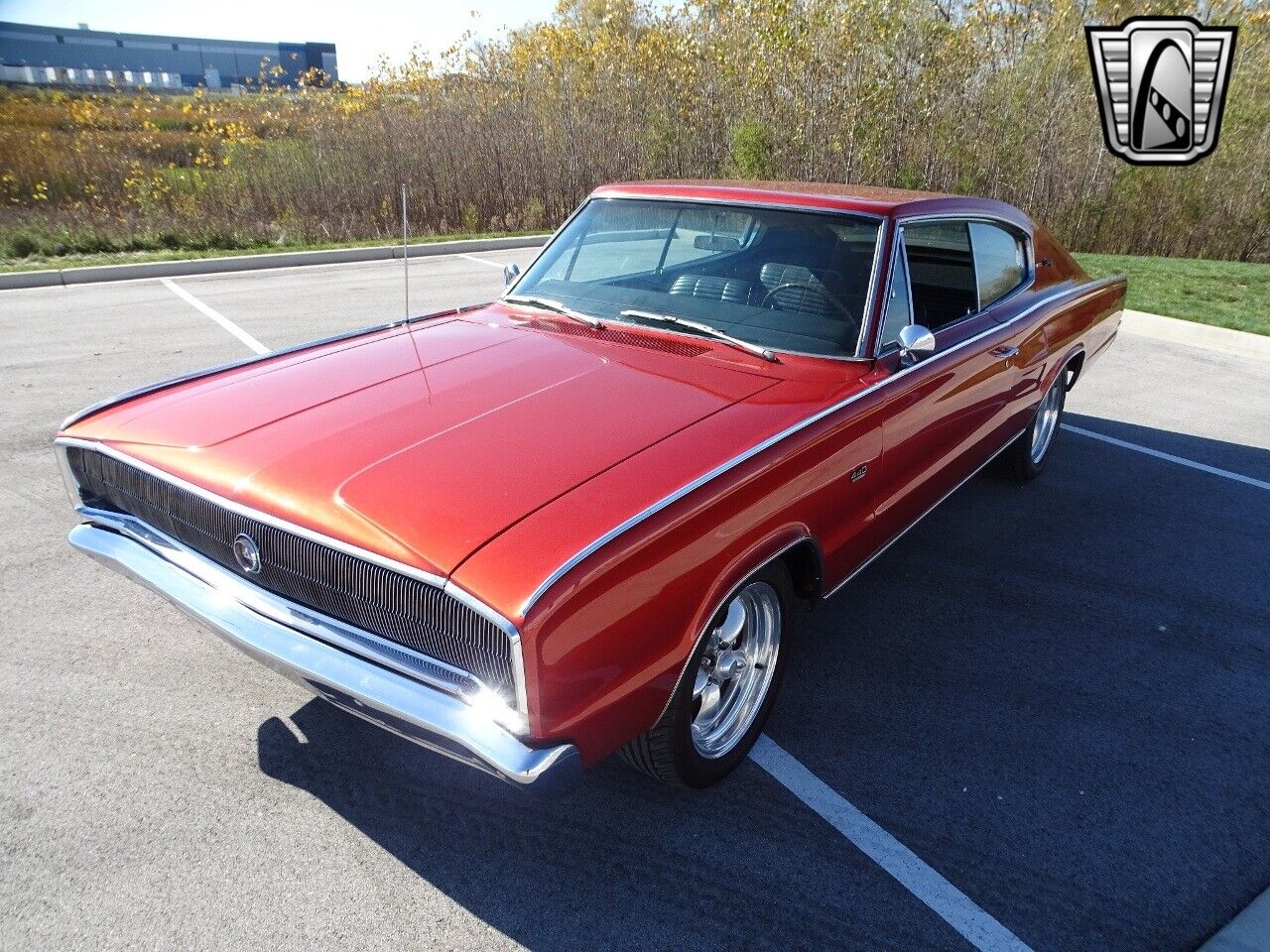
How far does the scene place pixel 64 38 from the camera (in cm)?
6444

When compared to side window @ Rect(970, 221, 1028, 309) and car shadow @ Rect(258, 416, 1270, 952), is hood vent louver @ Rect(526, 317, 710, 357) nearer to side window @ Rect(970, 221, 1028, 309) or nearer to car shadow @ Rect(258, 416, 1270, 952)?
car shadow @ Rect(258, 416, 1270, 952)

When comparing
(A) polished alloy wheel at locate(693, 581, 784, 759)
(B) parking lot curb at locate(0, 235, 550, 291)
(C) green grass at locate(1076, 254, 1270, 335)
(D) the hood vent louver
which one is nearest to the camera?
(A) polished alloy wheel at locate(693, 581, 784, 759)

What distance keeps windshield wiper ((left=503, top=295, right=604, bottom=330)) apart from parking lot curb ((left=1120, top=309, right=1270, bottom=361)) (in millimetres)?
7441

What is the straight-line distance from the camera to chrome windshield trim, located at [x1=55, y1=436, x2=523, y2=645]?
1.91m

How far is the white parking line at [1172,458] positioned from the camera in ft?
17.7

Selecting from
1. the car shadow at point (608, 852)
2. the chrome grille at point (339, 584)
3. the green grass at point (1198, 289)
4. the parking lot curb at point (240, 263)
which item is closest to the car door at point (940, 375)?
the car shadow at point (608, 852)

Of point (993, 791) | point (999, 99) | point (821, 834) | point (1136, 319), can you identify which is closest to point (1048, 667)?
point (993, 791)

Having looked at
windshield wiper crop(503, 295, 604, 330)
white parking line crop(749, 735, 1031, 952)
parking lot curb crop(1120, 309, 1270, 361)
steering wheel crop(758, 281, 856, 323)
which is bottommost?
white parking line crop(749, 735, 1031, 952)

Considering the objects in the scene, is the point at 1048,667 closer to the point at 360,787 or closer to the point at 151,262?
the point at 360,787

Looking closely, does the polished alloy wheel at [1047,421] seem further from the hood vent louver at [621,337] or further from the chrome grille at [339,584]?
the chrome grille at [339,584]

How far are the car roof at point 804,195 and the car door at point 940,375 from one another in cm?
8

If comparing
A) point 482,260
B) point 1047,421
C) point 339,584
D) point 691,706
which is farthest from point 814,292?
point 482,260

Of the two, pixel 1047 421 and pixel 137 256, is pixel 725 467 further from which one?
pixel 137 256

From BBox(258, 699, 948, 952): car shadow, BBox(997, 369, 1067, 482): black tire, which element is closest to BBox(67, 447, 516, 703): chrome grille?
BBox(258, 699, 948, 952): car shadow
